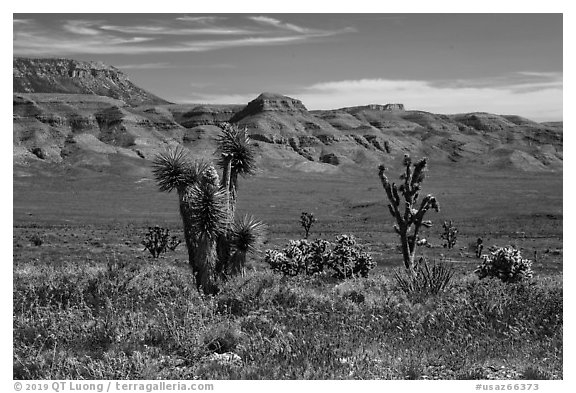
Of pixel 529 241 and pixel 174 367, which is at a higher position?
pixel 174 367

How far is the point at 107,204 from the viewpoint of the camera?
149 metres

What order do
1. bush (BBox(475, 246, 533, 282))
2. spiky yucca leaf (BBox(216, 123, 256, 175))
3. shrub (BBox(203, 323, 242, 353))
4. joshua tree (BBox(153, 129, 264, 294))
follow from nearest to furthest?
1. shrub (BBox(203, 323, 242, 353))
2. joshua tree (BBox(153, 129, 264, 294))
3. spiky yucca leaf (BBox(216, 123, 256, 175))
4. bush (BBox(475, 246, 533, 282))

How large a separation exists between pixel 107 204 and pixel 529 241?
99969 millimetres

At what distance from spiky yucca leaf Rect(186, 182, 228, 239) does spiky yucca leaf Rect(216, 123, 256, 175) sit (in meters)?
1.57

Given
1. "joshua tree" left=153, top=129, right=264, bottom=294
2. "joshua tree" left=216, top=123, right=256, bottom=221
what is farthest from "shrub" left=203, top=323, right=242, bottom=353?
"joshua tree" left=216, top=123, right=256, bottom=221

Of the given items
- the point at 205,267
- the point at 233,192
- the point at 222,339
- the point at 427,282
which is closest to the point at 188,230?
the point at 205,267

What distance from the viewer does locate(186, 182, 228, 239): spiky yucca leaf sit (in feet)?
42.6

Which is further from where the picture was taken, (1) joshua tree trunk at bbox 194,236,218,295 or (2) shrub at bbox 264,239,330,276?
(2) shrub at bbox 264,239,330,276

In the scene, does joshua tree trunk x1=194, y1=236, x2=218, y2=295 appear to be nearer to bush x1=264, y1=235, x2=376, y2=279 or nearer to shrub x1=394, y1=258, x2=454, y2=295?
shrub x1=394, y1=258, x2=454, y2=295

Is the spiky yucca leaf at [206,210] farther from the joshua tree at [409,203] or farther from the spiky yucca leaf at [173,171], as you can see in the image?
the joshua tree at [409,203]

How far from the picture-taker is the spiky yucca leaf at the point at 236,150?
48.7 ft

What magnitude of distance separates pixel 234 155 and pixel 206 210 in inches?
97.0
